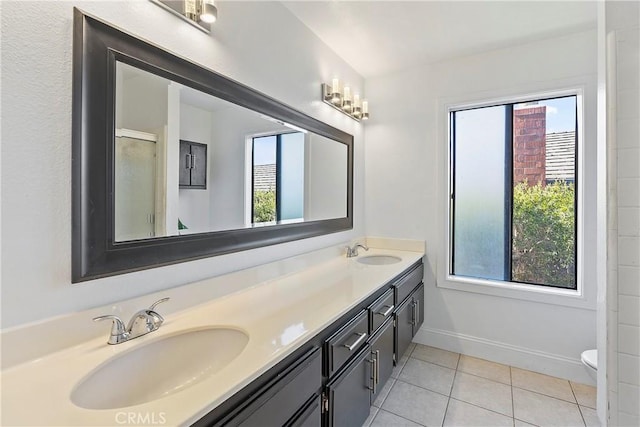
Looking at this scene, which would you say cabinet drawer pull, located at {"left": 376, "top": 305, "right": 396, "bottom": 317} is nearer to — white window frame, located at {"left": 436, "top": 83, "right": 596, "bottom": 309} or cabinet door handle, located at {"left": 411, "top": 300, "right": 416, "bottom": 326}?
cabinet door handle, located at {"left": 411, "top": 300, "right": 416, "bottom": 326}

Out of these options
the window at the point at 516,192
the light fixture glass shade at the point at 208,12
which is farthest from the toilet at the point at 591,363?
the light fixture glass shade at the point at 208,12

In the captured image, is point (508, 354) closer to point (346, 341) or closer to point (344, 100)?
point (346, 341)

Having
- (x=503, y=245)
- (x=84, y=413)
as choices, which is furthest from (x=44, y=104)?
(x=503, y=245)

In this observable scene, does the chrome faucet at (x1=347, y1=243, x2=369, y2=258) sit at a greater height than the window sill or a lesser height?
greater

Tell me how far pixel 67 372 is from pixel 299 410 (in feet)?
2.28

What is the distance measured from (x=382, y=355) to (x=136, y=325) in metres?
1.29

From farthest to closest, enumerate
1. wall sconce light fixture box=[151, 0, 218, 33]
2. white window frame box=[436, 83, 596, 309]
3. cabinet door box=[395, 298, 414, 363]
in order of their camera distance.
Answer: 1. white window frame box=[436, 83, 596, 309]
2. cabinet door box=[395, 298, 414, 363]
3. wall sconce light fixture box=[151, 0, 218, 33]

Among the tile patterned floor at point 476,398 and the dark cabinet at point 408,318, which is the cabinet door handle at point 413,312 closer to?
the dark cabinet at point 408,318

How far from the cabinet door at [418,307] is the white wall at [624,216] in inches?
62.0

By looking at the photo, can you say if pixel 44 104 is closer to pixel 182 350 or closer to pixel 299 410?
pixel 182 350

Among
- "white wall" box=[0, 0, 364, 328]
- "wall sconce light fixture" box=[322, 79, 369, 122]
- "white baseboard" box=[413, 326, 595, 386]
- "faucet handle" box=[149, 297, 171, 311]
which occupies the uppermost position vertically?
"wall sconce light fixture" box=[322, 79, 369, 122]

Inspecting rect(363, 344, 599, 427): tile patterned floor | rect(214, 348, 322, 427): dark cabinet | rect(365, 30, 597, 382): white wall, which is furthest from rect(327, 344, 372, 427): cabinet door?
rect(365, 30, 597, 382): white wall

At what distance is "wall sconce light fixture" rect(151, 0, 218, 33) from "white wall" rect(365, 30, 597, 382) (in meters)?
1.95

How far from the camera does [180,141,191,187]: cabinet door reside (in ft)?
4.24
